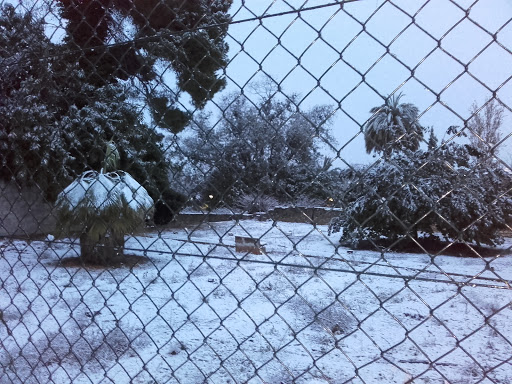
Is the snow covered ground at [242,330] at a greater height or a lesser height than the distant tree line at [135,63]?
lesser

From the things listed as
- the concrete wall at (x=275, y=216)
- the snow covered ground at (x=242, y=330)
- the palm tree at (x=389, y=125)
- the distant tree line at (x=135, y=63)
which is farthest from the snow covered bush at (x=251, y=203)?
the palm tree at (x=389, y=125)

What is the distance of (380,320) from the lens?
3072 millimetres

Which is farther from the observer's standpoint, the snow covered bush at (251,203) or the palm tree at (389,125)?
the snow covered bush at (251,203)

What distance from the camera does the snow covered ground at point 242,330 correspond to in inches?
65.9

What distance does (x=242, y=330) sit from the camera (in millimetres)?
2877

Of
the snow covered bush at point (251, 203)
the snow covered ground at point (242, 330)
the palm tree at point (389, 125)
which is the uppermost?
the palm tree at point (389, 125)

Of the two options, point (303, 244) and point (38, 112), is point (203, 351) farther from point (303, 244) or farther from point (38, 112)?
point (303, 244)

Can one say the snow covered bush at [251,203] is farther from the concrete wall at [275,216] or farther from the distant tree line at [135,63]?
the distant tree line at [135,63]

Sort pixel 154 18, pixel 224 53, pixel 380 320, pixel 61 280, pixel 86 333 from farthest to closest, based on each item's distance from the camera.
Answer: pixel 61 280, pixel 380 320, pixel 86 333, pixel 154 18, pixel 224 53

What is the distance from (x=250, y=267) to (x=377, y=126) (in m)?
3.86

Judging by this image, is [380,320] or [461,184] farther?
[380,320]

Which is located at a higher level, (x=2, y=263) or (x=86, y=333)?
(x=86, y=333)

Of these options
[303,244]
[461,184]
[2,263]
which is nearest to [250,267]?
[303,244]

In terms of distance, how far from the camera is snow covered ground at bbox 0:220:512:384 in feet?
5.49
